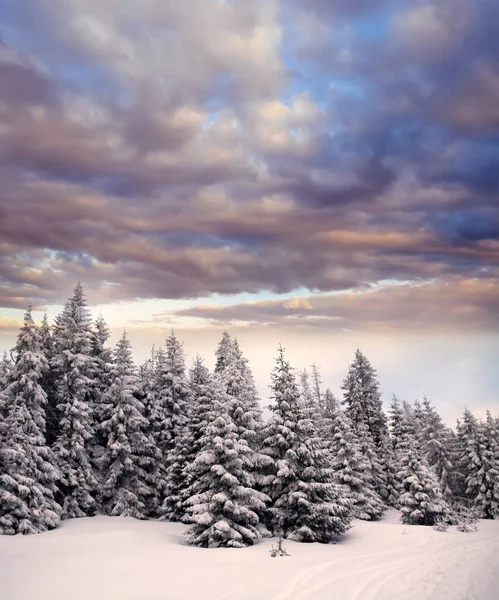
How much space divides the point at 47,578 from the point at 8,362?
28.6m

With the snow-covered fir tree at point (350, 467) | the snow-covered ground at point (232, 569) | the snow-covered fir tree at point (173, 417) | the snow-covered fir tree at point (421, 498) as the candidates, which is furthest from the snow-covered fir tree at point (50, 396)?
the snow-covered fir tree at point (421, 498)

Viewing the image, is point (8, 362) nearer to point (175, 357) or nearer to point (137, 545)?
point (175, 357)

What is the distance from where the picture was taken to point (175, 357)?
38.5m

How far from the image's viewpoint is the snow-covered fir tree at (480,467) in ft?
140

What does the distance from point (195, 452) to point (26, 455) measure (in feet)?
37.0

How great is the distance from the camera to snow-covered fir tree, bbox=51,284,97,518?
30.2 m

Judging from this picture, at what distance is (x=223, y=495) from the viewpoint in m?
21.4

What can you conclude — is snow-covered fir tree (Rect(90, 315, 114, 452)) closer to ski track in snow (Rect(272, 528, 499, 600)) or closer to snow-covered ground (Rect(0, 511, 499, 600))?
snow-covered ground (Rect(0, 511, 499, 600))

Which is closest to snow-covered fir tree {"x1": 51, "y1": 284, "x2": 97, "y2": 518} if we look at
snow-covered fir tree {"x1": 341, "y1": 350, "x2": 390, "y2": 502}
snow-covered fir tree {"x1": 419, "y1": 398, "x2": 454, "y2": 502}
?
snow-covered fir tree {"x1": 341, "y1": 350, "x2": 390, "y2": 502}

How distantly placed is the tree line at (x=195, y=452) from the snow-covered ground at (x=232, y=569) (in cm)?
222

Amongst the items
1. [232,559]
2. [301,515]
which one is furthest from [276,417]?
[232,559]

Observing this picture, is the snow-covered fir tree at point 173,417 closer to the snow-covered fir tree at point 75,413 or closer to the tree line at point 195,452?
the tree line at point 195,452

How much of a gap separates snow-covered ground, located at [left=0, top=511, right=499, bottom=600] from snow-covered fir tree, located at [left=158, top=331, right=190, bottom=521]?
7.40m

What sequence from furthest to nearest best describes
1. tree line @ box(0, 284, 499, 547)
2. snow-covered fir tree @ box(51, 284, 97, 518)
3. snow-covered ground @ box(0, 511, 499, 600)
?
snow-covered fir tree @ box(51, 284, 97, 518)
tree line @ box(0, 284, 499, 547)
snow-covered ground @ box(0, 511, 499, 600)
